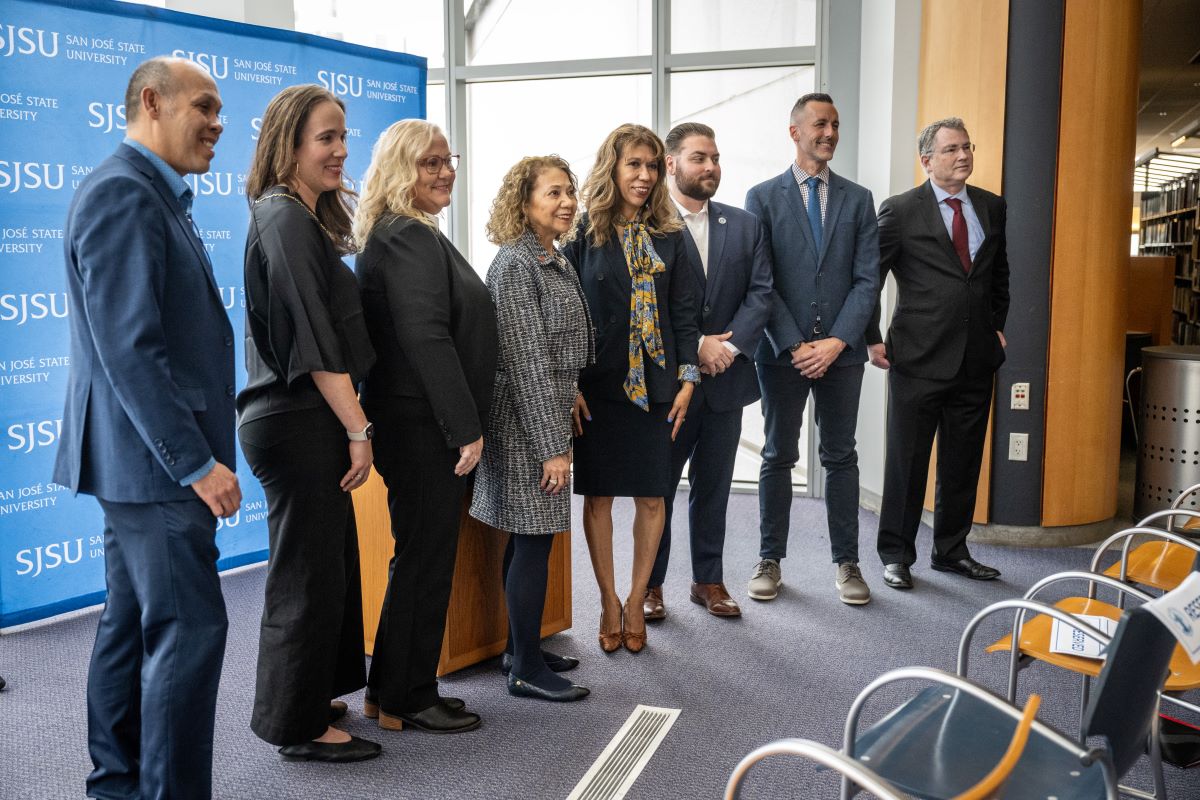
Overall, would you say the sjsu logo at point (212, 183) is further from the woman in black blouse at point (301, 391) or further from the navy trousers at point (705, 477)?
the navy trousers at point (705, 477)

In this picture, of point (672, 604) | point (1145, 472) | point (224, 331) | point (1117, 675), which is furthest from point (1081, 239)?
point (224, 331)

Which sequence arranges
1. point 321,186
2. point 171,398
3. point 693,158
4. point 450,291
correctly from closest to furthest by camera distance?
point 171,398
point 321,186
point 450,291
point 693,158

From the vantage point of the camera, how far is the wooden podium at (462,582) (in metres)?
3.16

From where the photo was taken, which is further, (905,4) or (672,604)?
(905,4)

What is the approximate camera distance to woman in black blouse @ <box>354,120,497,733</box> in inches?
101

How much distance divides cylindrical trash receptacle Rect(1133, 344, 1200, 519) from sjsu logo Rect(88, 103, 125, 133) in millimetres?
4752

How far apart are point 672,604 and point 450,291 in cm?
181

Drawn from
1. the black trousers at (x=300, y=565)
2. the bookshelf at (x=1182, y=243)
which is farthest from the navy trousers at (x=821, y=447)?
the bookshelf at (x=1182, y=243)

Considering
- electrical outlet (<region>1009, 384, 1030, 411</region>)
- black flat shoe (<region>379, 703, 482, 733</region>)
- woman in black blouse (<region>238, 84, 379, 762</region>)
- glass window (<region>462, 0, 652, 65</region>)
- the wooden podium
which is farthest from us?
glass window (<region>462, 0, 652, 65</region>)

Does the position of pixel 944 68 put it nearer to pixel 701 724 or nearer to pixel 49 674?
pixel 701 724

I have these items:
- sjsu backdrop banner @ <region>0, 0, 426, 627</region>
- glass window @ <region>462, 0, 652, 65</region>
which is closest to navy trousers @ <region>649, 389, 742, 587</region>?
sjsu backdrop banner @ <region>0, 0, 426, 627</region>

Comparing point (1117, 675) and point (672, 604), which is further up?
point (1117, 675)

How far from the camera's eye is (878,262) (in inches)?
155

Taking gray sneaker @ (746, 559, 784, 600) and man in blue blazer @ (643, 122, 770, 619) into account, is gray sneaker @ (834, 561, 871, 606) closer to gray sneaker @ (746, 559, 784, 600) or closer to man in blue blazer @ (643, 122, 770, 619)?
gray sneaker @ (746, 559, 784, 600)
